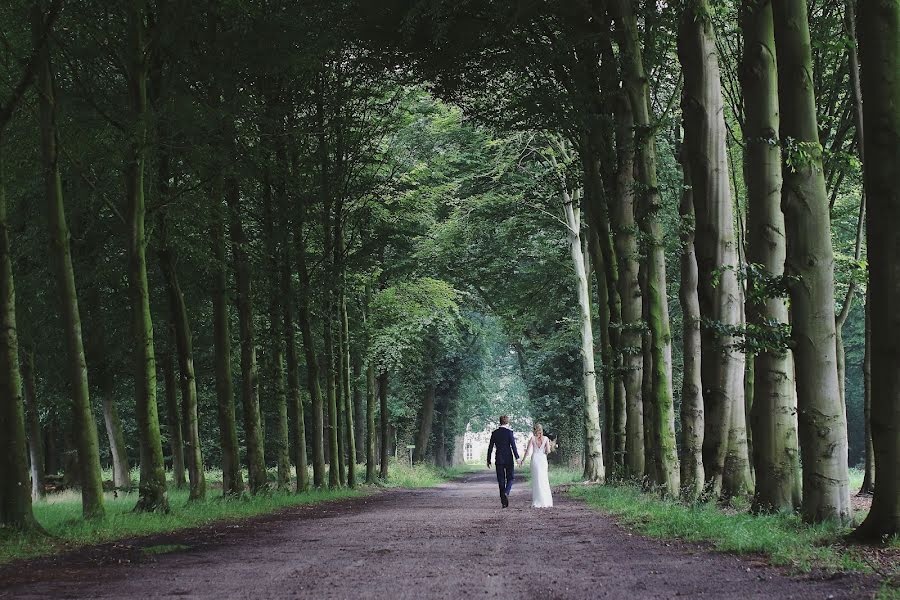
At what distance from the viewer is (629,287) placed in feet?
70.8

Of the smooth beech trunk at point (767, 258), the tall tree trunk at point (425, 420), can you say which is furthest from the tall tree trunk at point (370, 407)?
the smooth beech trunk at point (767, 258)

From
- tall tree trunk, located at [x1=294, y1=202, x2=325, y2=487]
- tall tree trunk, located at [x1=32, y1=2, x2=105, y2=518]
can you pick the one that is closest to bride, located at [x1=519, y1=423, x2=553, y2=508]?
tall tree trunk, located at [x1=294, y1=202, x2=325, y2=487]

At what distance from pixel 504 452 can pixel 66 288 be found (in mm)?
10564

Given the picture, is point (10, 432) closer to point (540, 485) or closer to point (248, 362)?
point (248, 362)

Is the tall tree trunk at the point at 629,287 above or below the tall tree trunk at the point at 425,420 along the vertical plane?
above

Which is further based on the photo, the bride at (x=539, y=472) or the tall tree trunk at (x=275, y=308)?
the tall tree trunk at (x=275, y=308)

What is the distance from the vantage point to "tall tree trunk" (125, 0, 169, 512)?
54.6 ft

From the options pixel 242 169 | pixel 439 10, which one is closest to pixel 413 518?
pixel 242 169

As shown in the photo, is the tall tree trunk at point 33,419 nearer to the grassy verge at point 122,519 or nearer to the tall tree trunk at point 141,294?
the grassy verge at point 122,519

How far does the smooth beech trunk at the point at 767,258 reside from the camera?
41.7ft

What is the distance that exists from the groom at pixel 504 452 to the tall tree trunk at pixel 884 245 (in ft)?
43.1

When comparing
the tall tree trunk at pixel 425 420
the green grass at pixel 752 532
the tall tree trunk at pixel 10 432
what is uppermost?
the tall tree trunk at pixel 10 432

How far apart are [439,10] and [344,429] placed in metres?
17.2

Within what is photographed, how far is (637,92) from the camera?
18.1 meters
